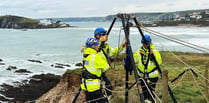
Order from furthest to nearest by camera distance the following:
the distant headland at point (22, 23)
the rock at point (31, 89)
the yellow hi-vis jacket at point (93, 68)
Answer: the distant headland at point (22, 23), the rock at point (31, 89), the yellow hi-vis jacket at point (93, 68)

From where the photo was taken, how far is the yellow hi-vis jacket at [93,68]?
5.78m

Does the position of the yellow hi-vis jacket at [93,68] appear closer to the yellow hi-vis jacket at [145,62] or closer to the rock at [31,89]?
the yellow hi-vis jacket at [145,62]

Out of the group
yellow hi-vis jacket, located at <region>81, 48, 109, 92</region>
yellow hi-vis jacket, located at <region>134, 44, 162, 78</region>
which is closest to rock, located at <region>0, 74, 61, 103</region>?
yellow hi-vis jacket, located at <region>134, 44, 162, 78</region>

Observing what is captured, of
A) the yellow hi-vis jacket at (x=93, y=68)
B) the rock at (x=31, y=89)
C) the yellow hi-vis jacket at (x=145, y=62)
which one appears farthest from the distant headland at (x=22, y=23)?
the yellow hi-vis jacket at (x=93, y=68)

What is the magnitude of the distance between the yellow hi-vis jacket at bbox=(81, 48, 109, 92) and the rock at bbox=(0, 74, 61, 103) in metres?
16.5

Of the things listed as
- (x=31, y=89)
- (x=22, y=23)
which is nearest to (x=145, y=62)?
(x=31, y=89)

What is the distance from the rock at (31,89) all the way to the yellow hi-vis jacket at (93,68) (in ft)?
54.2

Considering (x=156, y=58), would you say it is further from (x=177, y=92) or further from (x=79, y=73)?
(x=79, y=73)

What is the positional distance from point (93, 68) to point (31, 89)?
20567 millimetres

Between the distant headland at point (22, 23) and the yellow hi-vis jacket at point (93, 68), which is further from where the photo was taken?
the distant headland at point (22, 23)

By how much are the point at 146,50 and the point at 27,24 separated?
575 ft

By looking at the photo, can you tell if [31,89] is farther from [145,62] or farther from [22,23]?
[22,23]

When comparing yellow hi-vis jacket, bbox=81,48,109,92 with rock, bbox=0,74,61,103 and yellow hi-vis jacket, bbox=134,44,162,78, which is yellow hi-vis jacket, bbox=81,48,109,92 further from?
rock, bbox=0,74,61,103

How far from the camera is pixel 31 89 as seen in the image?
25062mm
